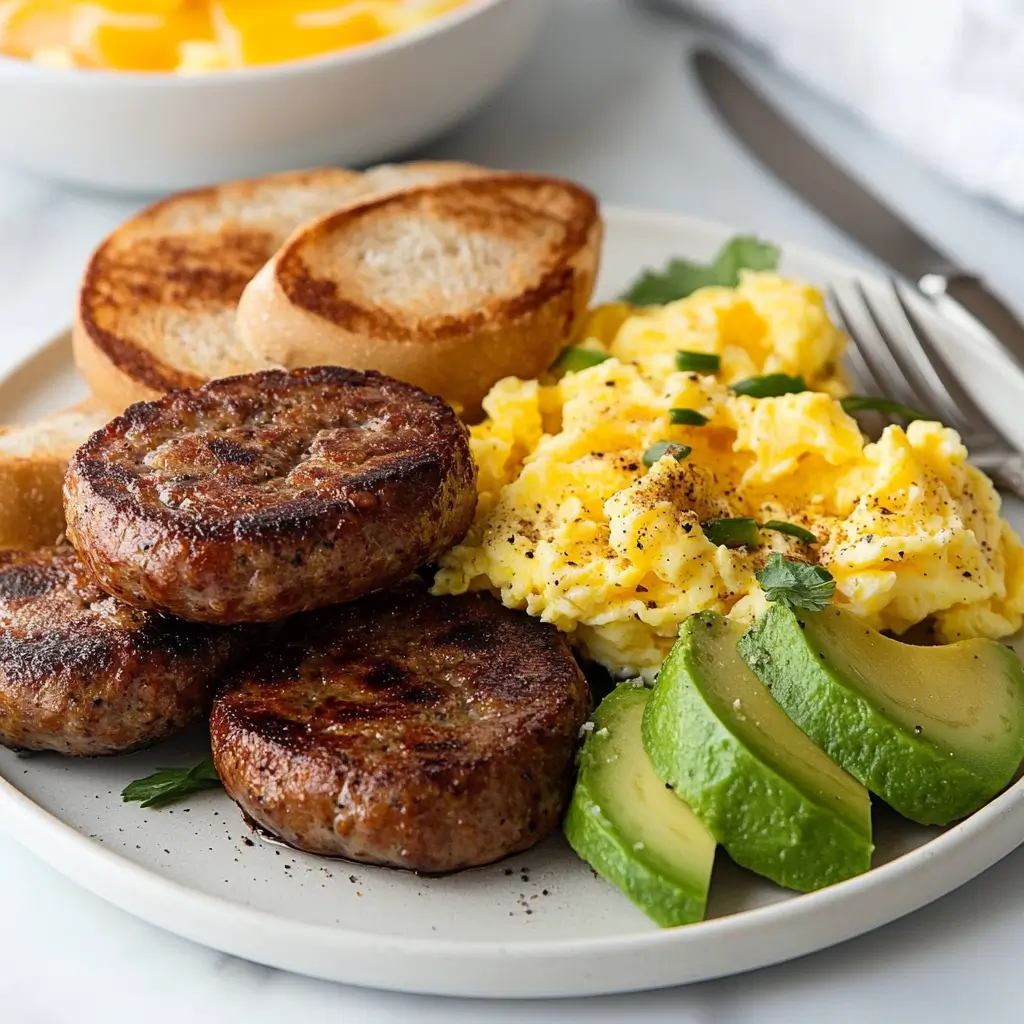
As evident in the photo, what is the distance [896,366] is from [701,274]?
2.21ft

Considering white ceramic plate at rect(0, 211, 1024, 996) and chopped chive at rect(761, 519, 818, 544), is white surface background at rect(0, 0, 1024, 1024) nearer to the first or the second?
white ceramic plate at rect(0, 211, 1024, 996)

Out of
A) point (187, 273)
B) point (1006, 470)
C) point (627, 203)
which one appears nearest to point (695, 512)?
point (1006, 470)

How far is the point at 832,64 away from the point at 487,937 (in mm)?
4690

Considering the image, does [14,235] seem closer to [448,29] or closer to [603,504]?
[448,29]

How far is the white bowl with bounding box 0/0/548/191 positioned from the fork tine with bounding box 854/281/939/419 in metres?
1.87

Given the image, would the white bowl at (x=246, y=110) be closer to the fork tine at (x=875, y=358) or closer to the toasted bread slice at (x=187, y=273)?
the toasted bread slice at (x=187, y=273)

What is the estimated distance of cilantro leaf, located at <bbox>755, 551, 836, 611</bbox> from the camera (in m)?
2.62

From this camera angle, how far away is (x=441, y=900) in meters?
2.45

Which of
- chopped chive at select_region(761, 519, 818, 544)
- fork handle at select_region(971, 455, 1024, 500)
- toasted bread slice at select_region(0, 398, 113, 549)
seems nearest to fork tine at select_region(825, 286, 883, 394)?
fork handle at select_region(971, 455, 1024, 500)

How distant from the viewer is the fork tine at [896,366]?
3.83 metres

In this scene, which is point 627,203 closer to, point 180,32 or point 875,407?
point 180,32

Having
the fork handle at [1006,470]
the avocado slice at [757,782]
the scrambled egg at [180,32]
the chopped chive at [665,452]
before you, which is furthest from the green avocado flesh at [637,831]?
the scrambled egg at [180,32]

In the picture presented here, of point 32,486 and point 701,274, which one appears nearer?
point 32,486

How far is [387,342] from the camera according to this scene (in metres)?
3.45
